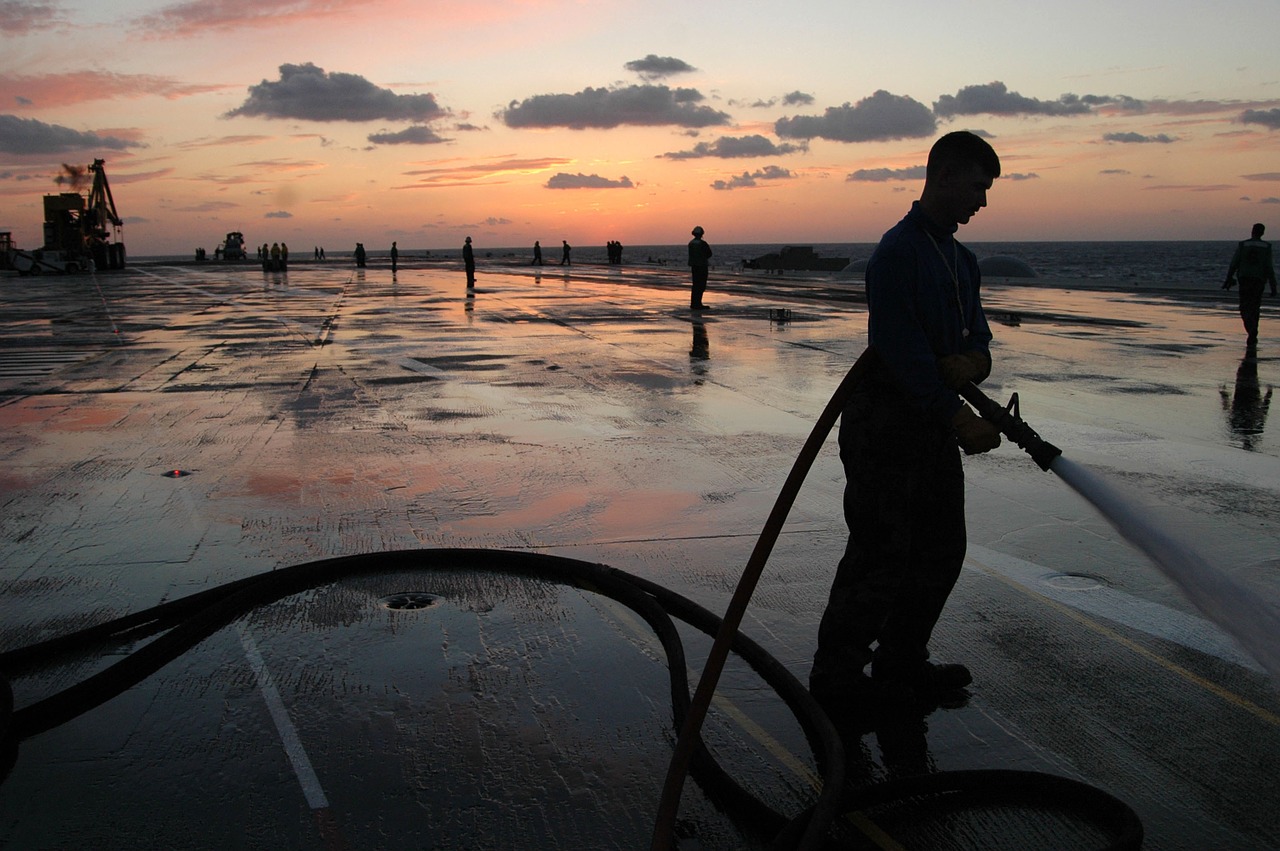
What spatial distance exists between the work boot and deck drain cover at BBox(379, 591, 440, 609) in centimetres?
223

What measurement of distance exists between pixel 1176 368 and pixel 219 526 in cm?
1252

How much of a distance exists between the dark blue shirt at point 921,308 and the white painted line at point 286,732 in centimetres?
248

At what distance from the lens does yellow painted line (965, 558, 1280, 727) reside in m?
3.98

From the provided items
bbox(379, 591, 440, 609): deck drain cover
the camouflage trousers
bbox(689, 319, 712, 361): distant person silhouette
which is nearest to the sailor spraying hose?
the camouflage trousers

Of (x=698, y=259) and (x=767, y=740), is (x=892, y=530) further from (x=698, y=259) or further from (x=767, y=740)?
(x=698, y=259)

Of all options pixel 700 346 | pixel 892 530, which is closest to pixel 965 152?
pixel 892 530

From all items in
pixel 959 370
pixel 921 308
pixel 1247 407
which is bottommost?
pixel 1247 407

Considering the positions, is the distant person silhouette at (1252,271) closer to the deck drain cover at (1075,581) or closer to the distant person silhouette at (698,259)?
the distant person silhouette at (698,259)

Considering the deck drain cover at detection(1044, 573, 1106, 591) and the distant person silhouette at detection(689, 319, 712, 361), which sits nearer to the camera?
the deck drain cover at detection(1044, 573, 1106, 591)

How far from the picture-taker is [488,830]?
3154 millimetres

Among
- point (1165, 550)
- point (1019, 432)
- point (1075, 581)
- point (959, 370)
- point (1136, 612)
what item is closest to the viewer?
Answer: point (1019, 432)

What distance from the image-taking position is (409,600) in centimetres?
517

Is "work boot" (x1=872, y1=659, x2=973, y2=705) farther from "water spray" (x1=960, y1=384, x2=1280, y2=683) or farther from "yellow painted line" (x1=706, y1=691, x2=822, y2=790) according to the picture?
"water spray" (x1=960, y1=384, x2=1280, y2=683)

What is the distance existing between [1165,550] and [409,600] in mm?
3421
